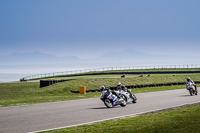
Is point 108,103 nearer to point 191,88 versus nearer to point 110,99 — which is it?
point 110,99

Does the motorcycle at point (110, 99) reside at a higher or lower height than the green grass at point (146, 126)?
higher

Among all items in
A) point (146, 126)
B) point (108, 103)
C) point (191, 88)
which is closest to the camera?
point (146, 126)

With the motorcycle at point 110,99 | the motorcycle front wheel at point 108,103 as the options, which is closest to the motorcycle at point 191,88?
the motorcycle at point 110,99

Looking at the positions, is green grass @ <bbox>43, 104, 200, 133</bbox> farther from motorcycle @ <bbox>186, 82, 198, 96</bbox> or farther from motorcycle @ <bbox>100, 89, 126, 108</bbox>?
motorcycle @ <bbox>186, 82, 198, 96</bbox>

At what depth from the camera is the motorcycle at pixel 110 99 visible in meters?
18.7

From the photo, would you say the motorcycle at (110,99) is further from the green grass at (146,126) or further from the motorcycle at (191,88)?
the motorcycle at (191,88)

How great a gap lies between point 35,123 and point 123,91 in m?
7.75

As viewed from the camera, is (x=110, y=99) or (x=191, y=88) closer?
(x=110, y=99)

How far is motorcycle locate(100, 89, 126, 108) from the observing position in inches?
736

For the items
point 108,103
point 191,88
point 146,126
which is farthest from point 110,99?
point 191,88

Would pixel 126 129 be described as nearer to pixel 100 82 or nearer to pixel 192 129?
pixel 192 129

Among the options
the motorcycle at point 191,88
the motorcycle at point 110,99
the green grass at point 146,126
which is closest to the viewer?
the green grass at point 146,126

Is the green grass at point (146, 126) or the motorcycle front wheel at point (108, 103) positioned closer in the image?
the green grass at point (146, 126)

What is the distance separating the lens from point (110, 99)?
18.9m
